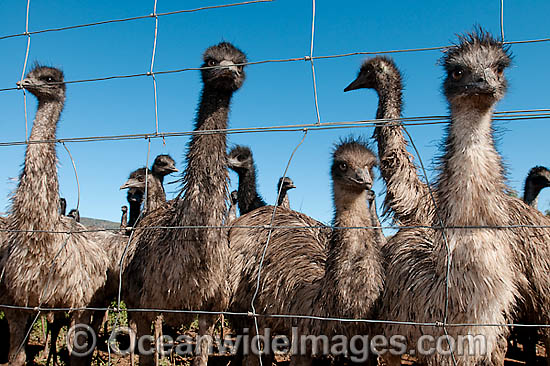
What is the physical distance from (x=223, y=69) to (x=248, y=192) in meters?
3.86

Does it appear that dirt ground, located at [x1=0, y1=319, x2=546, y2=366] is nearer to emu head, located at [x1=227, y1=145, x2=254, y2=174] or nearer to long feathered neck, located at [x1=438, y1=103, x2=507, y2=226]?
emu head, located at [x1=227, y1=145, x2=254, y2=174]

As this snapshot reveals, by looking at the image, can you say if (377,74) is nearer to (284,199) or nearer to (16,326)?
(284,199)

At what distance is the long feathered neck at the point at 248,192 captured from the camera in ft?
27.9

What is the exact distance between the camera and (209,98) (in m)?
5.15

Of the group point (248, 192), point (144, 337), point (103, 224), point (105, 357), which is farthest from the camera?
point (103, 224)

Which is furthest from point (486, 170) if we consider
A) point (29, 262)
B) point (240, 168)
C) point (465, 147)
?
point (240, 168)

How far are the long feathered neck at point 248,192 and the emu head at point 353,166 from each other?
374 centimetres

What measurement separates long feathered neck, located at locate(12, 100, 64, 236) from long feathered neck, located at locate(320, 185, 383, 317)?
2.45 meters

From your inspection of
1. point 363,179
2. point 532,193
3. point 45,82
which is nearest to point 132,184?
point 45,82

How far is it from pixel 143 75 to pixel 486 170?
231cm

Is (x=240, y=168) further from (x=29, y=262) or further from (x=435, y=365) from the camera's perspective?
(x=435, y=365)

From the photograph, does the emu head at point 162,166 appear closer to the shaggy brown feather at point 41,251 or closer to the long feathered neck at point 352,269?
the shaggy brown feather at point 41,251

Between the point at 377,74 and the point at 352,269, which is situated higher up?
the point at 377,74

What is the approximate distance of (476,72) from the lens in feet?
11.8
